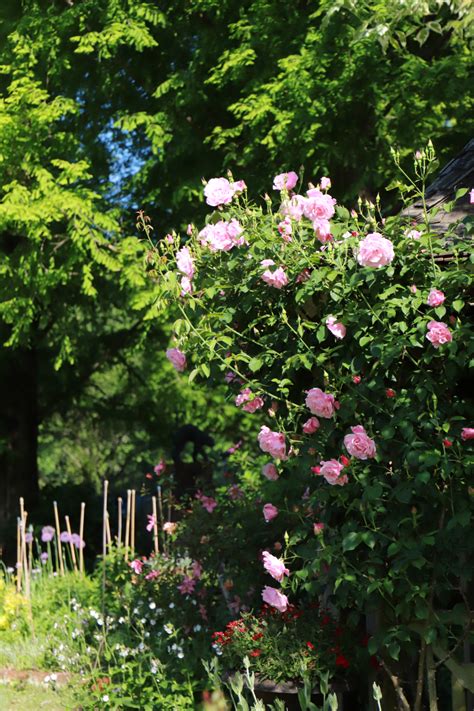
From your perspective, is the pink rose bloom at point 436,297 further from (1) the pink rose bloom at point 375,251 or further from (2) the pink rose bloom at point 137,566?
(2) the pink rose bloom at point 137,566

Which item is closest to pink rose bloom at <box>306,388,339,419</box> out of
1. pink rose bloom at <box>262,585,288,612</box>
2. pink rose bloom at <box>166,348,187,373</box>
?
pink rose bloom at <box>166,348,187,373</box>

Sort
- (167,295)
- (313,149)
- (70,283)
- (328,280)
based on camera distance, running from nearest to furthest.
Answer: (328,280)
(167,295)
(313,149)
(70,283)

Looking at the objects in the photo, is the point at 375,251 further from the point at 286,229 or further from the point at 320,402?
the point at 320,402

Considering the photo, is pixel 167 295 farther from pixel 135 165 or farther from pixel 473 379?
pixel 135 165

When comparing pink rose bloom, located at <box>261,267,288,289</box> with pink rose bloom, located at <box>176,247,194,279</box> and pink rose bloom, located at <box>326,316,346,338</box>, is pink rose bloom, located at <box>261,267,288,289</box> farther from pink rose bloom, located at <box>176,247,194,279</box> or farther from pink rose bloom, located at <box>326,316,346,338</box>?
pink rose bloom, located at <box>176,247,194,279</box>

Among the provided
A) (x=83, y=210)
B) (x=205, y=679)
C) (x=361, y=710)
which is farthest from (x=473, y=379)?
(x=83, y=210)

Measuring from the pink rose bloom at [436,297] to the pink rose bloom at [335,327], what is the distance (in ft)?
1.29

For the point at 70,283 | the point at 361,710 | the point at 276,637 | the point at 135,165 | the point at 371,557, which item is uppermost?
the point at 135,165

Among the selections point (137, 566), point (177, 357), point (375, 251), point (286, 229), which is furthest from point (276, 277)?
point (137, 566)

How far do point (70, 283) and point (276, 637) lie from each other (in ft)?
22.8

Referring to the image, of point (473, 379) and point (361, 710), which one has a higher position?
point (473, 379)

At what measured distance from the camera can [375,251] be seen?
3902 mm

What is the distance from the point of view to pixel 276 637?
15.5 feet

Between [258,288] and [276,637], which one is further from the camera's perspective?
[276,637]
